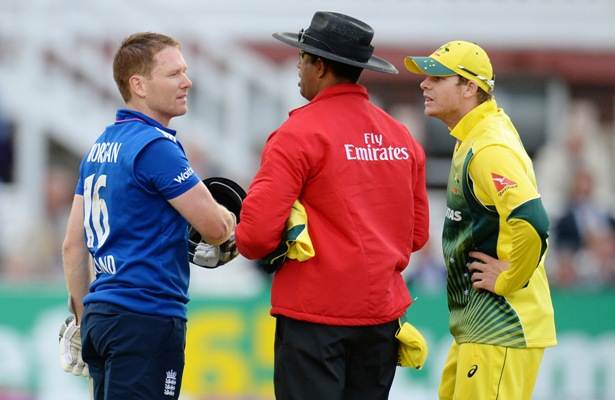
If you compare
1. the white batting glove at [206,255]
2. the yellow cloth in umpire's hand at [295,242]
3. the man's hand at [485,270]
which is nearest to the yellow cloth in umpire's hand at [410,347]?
the man's hand at [485,270]

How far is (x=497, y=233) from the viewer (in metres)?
4.96

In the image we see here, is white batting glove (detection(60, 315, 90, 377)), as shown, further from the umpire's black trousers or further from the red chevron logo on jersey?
the red chevron logo on jersey

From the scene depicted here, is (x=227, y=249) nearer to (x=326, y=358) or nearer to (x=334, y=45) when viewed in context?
(x=326, y=358)

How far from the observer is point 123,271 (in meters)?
4.67

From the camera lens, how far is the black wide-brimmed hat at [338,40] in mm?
4793

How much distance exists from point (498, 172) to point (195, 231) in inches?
51.4

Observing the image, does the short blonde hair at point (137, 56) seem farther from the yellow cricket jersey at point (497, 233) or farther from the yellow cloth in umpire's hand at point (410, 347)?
the yellow cloth in umpire's hand at point (410, 347)

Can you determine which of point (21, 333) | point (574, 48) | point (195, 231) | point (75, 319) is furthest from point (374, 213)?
point (574, 48)

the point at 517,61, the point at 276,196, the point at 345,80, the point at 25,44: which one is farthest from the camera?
the point at 517,61

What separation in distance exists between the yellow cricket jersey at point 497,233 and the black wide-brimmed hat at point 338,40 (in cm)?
57

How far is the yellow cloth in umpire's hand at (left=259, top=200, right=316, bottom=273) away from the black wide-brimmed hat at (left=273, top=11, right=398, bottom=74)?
2.05 feet

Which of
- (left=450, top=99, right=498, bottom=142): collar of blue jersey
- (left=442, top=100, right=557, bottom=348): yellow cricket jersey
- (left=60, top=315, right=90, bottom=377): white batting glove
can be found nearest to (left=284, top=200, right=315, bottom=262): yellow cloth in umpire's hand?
(left=442, top=100, right=557, bottom=348): yellow cricket jersey

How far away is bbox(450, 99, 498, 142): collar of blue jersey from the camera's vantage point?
509 centimetres

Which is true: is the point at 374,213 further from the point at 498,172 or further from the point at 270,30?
the point at 270,30
